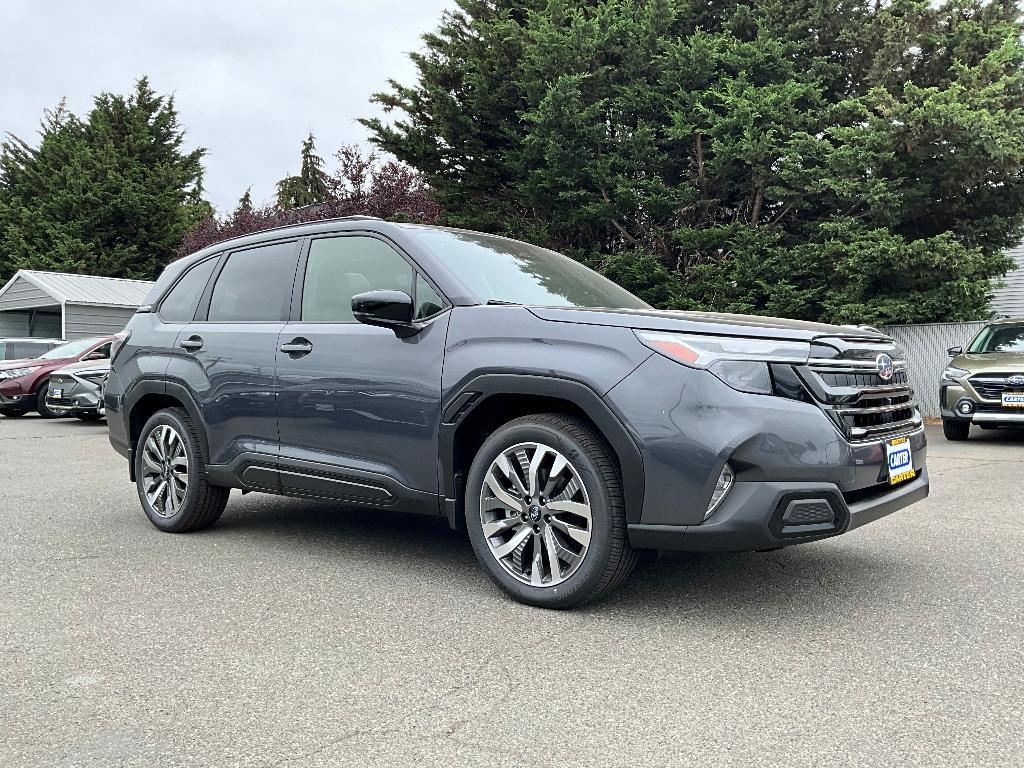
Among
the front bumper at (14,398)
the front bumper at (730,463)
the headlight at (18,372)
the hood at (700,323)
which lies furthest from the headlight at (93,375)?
the front bumper at (730,463)

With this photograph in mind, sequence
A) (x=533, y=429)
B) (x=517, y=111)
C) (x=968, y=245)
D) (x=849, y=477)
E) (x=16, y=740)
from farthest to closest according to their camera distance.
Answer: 1. (x=517, y=111)
2. (x=968, y=245)
3. (x=533, y=429)
4. (x=849, y=477)
5. (x=16, y=740)

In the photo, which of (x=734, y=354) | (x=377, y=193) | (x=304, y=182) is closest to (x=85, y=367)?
(x=377, y=193)

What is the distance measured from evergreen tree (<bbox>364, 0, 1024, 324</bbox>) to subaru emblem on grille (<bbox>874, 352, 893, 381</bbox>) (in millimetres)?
11400

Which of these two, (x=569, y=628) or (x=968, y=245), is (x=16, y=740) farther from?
(x=968, y=245)

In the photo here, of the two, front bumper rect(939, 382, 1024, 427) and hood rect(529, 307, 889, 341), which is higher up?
hood rect(529, 307, 889, 341)

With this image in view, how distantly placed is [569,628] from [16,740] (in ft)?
6.28

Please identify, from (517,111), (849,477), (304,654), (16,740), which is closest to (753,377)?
(849,477)

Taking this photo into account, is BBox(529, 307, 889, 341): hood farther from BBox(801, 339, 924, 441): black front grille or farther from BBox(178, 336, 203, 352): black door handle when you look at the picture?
BBox(178, 336, 203, 352): black door handle

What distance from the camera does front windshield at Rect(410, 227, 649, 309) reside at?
432cm

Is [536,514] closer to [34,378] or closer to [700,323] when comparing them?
[700,323]

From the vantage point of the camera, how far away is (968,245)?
15.4m

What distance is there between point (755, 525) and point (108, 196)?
43586mm

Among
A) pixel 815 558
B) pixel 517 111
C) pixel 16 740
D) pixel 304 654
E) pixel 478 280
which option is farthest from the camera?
pixel 517 111

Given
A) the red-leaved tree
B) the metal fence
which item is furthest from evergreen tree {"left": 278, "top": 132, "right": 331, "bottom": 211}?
the metal fence
